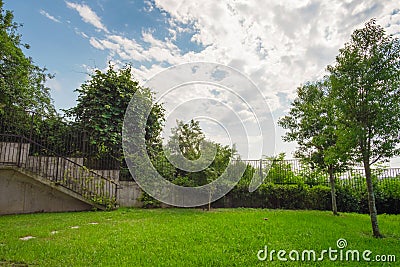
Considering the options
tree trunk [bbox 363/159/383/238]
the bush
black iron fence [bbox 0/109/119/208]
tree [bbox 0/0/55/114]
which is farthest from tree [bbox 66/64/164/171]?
tree trunk [bbox 363/159/383/238]

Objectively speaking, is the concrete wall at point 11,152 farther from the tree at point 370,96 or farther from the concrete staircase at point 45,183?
the tree at point 370,96

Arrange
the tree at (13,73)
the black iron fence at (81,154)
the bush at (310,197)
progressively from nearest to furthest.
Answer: the black iron fence at (81,154) → the tree at (13,73) → the bush at (310,197)

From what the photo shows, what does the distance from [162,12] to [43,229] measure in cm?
789

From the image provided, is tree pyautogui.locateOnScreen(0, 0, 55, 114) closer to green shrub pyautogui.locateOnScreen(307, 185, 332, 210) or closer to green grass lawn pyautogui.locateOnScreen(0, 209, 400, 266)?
green grass lawn pyautogui.locateOnScreen(0, 209, 400, 266)

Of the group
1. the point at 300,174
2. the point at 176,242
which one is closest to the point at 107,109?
the point at 176,242

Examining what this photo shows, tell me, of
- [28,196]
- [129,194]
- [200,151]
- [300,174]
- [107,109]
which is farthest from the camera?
[300,174]

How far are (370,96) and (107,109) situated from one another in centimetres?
944

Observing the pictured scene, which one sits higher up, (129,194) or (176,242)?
(129,194)

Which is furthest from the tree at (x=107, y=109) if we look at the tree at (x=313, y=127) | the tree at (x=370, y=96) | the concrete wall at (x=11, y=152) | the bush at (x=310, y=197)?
the tree at (x=370, y=96)

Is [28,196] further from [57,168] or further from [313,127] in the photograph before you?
[313,127]

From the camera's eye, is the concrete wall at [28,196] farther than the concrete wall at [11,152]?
No

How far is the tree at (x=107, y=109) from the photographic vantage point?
10094mm

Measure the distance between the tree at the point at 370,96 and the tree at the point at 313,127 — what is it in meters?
2.31

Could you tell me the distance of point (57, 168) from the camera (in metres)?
8.52
